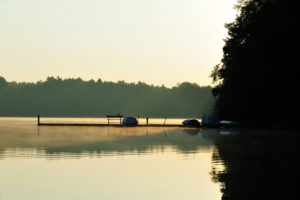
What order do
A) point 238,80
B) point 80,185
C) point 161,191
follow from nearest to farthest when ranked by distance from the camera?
point 161,191 < point 80,185 < point 238,80

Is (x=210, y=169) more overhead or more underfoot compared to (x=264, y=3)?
more underfoot

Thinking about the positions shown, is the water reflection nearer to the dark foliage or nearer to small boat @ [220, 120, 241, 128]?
the dark foliage

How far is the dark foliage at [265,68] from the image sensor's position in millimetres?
67938

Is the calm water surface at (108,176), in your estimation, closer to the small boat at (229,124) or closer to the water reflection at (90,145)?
the water reflection at (90,145)

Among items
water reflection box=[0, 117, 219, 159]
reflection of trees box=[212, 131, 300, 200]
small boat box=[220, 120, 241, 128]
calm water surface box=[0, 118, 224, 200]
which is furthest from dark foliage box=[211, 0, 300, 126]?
calm water surface box=[0, 118, 224, 200]

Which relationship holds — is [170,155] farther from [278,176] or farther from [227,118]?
[227,118]

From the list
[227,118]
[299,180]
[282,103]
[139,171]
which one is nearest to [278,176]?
[299,180]

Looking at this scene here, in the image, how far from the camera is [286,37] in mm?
67688

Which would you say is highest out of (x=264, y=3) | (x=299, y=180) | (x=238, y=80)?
(x=264, y=3)

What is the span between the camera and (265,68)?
69.4 m

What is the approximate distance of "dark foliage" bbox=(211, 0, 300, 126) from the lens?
223ft

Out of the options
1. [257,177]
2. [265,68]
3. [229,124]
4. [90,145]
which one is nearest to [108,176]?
[257,177]

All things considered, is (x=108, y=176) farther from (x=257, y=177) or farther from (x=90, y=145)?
(x=90, y=145)

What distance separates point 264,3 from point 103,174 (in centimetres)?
6117
